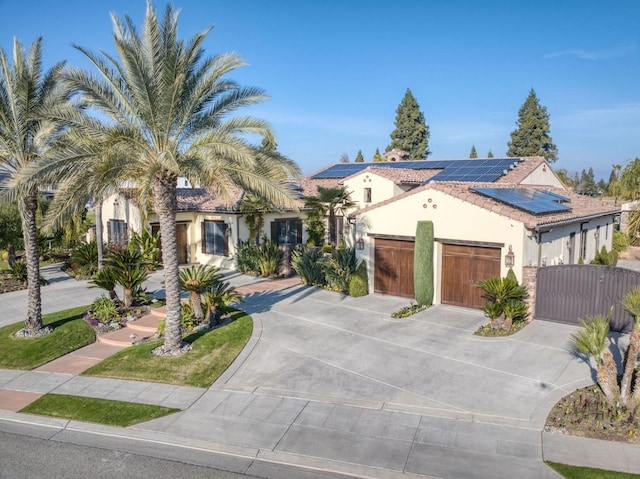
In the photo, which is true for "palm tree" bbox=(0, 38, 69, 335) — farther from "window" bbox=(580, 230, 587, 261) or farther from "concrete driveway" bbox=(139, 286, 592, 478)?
"window" bbox=(580, 230, 587, 261)

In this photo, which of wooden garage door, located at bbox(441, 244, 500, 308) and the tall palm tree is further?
wooden garage door, located at bbox(441, 244, 500, 308)

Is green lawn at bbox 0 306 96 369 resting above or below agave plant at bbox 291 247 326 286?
below

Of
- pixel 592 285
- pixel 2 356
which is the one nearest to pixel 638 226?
pixel 592 285

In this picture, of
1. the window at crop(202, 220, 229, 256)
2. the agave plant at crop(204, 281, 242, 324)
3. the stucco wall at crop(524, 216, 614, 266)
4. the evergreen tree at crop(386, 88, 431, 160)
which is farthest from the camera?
the evergreen tree at crop(386, 88, 431, 160)

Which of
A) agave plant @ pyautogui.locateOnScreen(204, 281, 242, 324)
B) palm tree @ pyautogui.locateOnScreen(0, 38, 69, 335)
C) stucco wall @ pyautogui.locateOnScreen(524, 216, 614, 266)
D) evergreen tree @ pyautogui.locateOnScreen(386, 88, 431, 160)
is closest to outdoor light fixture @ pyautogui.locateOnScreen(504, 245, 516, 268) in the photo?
stucco wall @ pyautogui.locateOnScreen(524, 216, 614, 266)

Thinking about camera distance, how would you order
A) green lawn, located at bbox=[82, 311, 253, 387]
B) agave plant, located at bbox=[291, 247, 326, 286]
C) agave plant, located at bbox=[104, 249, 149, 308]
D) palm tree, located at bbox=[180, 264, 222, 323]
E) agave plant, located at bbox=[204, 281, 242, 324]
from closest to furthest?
green lawn, located at bbox=[82, 311, 253, 387]
palm tree, located at bbox=[180, 264, 222, 323]
agave plant, located at bbox=[204, 281, 242, 324]
agave plant, located at bbox=[104, 249, 149, 308]
agave plant, located at bbox=[291, 247, 326, 286]

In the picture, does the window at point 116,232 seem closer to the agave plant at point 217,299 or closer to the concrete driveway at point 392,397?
the agave plant at point 217,299

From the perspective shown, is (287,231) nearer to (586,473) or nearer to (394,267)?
(394,267)

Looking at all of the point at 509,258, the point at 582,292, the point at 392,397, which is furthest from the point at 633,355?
the point at 509,258

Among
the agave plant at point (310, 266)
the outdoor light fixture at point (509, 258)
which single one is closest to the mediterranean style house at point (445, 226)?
the outdoor light fixture at point (509, 258)
